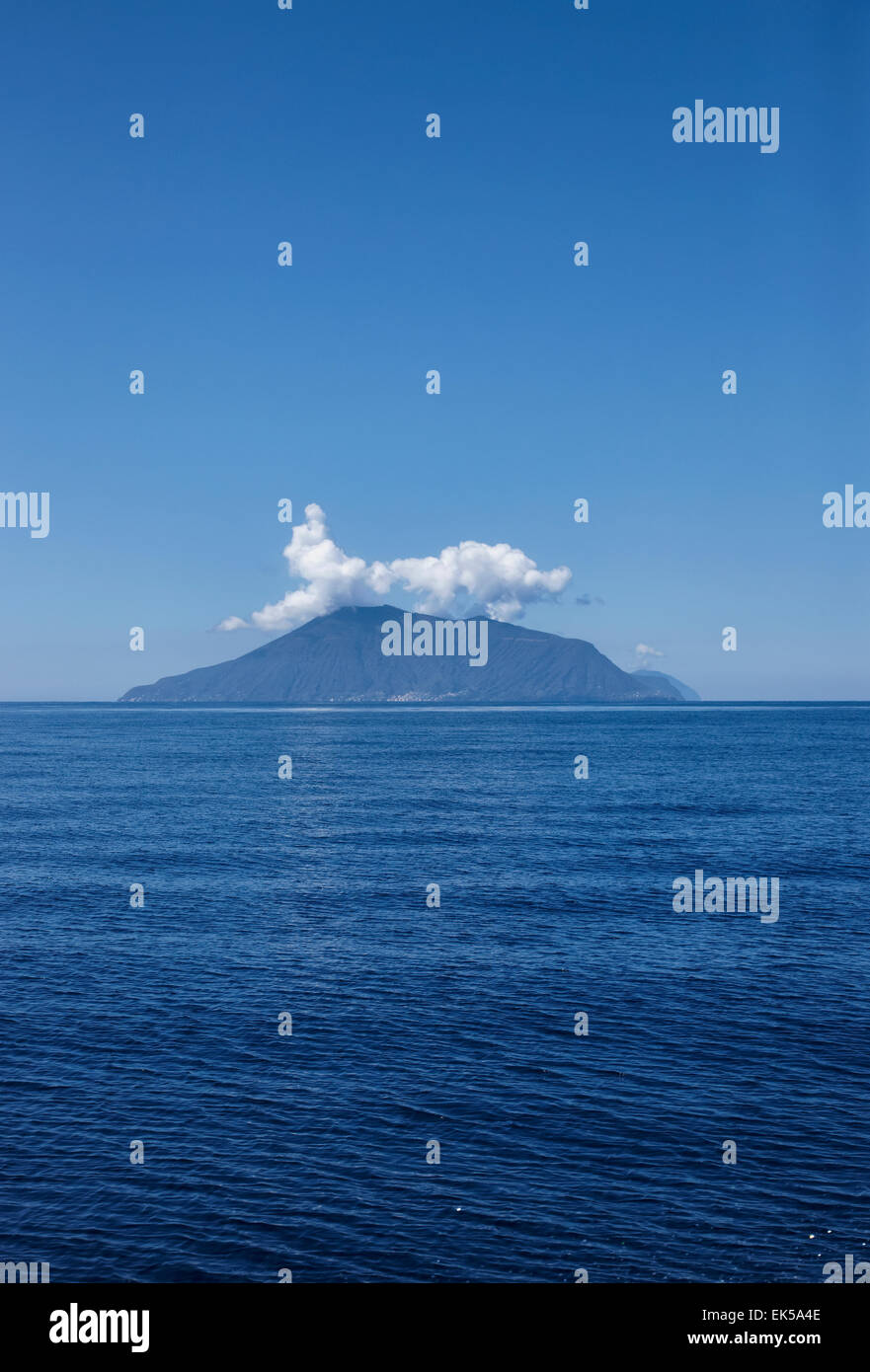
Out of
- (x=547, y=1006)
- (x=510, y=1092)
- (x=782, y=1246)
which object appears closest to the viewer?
(x=782, y=1246)

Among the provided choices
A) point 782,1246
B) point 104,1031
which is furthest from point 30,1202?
point 782,1246

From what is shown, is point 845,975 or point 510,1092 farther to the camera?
point 845,975

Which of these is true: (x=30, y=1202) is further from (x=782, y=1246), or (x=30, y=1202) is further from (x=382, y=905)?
(x=382, y=905)

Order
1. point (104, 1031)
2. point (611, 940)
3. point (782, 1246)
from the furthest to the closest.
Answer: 1. point (611, 940)
2. point (104, 1031)
3. point (782, 1246)

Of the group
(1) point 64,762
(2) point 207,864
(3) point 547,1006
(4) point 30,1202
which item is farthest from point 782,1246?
(1) point 64,762
